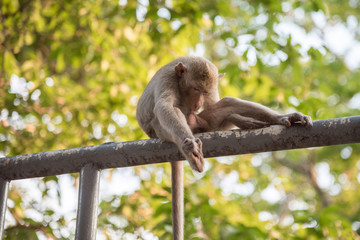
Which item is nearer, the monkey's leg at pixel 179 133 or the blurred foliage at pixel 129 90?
→ the monkey's leg at pixel 179 133

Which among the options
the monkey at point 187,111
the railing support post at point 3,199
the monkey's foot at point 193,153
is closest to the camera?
the railing support post at point 3,199

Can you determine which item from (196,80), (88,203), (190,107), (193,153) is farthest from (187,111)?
(88,203)

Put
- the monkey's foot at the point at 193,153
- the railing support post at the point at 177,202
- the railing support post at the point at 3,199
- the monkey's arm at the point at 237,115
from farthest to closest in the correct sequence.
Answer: the monkey's arm at the point at 237,115 < the railing support post at the point at 177,202 < the monkey's foot at the point at 193,153 < the railing support post at the point at 3,199

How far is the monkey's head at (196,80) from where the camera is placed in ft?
10.2

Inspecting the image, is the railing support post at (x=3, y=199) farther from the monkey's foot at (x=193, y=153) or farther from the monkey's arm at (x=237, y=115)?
the monkey's arm at (x=237, y=115)

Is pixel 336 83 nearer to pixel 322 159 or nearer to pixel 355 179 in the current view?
pixel 322 159

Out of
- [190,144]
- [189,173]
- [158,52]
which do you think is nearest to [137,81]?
Result: [158,52]

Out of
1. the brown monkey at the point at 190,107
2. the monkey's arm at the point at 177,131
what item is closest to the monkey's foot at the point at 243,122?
the brown monkey at the point at 190,107

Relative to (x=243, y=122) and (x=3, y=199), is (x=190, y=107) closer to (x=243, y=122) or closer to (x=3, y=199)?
(x=243, y=122)

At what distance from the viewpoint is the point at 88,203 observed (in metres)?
1.70

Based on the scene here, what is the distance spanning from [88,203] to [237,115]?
1365mm

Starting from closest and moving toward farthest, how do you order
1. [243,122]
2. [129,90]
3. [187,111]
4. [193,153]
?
1. [193,153]
2. [243,122]
3. [187,111]
4. [129,90]

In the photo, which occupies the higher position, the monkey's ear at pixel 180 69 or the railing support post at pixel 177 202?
the monkey's ear at pixel 180 69

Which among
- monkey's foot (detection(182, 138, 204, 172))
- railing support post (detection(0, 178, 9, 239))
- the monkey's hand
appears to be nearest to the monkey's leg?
monkey's foot (detection(182, 138, 204, 172))
